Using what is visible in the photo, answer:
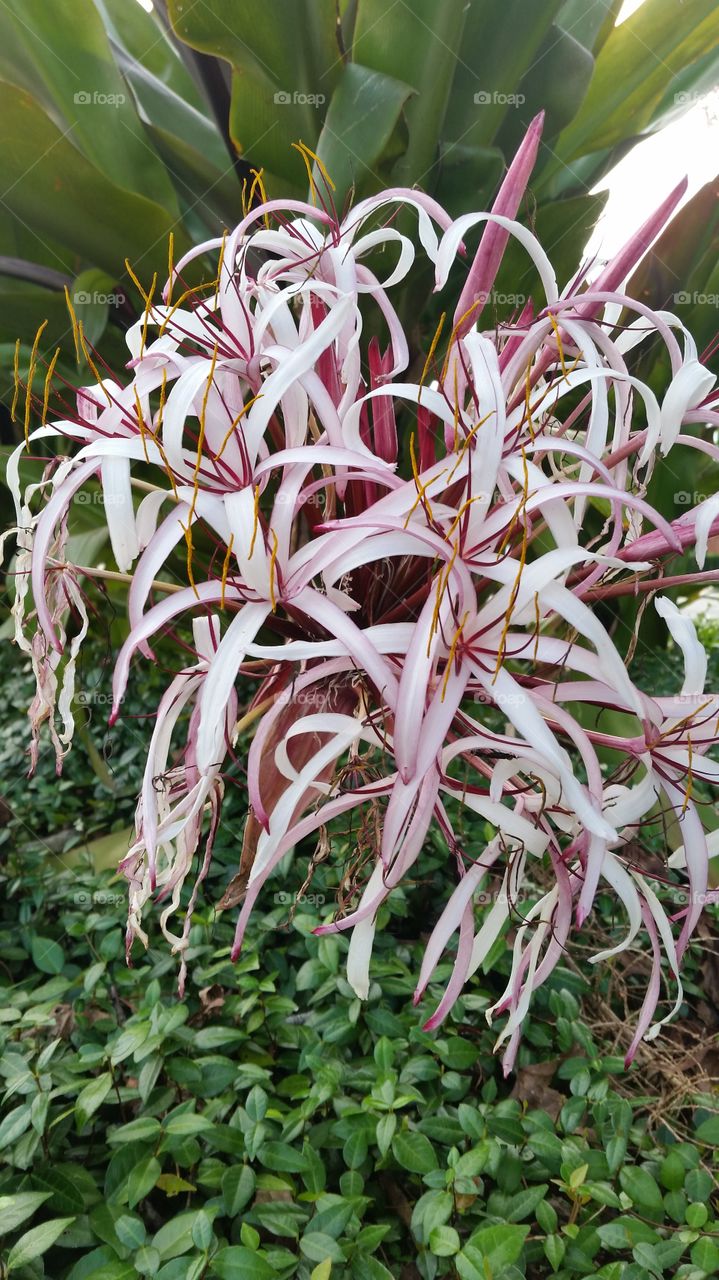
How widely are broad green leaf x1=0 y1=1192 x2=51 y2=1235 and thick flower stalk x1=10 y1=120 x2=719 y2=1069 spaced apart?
231 millimetres

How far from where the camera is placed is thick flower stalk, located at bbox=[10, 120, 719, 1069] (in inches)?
16.9

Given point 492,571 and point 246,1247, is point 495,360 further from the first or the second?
point 246,1247

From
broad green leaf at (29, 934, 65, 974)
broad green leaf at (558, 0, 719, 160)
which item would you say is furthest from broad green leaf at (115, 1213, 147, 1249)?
broad green leaf at (558, 0, 719, 160)

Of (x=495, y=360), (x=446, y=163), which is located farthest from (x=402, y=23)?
(x=495, y=360)

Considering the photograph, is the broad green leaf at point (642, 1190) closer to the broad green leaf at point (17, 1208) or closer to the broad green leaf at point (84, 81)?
the broad green leaf at point (17, 1208)

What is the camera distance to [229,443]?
482 millimetres

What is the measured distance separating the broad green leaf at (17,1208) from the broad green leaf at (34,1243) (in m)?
0.01

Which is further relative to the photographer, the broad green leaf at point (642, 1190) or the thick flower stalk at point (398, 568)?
the broad green leaf at point (642, 1190)

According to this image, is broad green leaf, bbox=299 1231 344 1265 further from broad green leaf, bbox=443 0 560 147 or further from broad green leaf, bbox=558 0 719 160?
broad green leaf, bbox=558 0 719 160

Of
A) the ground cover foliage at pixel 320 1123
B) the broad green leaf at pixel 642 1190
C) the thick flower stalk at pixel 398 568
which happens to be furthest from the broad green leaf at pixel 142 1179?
the broad green leaf at pixel 642 1190

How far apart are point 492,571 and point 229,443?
170 mm

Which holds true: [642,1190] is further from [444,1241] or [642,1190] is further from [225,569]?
[225,569]

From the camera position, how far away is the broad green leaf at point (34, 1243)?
0.57 meters

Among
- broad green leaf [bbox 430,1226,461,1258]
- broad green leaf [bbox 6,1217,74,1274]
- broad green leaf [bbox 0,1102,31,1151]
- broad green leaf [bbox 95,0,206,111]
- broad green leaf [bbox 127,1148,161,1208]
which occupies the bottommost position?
broad green leaf [bbox 430,1226,461,1258]
